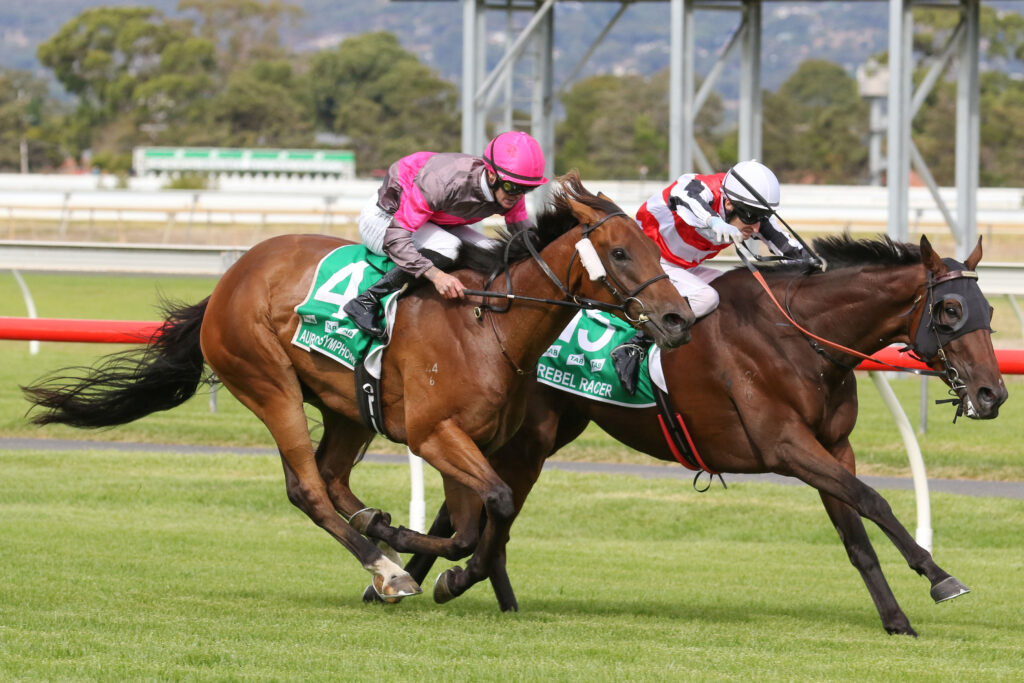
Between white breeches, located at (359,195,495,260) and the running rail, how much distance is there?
2.77 feet

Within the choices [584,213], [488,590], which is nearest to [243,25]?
[488,590]

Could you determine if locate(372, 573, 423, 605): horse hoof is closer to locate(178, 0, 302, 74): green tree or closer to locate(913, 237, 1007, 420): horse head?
locate(913, 237, 1007, 420): horse head

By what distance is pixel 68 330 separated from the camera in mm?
8656

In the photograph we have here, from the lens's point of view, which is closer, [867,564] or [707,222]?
[867,564]

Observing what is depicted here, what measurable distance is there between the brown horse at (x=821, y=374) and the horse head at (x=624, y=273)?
33.3 inches

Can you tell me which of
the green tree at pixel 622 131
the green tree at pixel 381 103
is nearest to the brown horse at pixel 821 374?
the green tree at pixel 622 131

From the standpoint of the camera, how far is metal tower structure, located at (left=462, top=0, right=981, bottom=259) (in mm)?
14188

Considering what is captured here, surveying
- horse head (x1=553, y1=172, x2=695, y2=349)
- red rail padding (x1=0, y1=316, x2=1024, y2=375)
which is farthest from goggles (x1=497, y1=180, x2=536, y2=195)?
red rail padding (x1=0, y1=316, x2=1024, y2=375)

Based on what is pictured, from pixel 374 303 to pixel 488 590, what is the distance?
1.70 metres

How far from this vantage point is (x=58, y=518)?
7562 millimetres

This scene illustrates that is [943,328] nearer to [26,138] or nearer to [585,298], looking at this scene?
[585,298]

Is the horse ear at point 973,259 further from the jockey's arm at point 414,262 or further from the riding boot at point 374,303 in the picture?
the riding boot at point 374,303

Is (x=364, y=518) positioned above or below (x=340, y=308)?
below

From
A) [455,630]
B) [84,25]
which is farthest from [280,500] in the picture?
[84,25]
